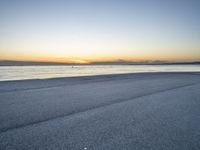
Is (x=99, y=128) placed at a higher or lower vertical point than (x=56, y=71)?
higher

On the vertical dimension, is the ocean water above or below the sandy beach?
below

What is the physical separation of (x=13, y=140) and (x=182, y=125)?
3.84 metres

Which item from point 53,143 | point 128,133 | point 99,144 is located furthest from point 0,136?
point 128,133

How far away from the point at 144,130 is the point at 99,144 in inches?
47.7

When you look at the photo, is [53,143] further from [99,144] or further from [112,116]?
[112,116]

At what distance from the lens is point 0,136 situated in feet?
11.1

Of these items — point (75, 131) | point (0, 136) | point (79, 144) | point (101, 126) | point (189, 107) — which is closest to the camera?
point (79, 144)

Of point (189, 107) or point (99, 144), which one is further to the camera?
point (189, 107)

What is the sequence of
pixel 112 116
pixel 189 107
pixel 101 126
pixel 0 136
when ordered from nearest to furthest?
1. pixel 0 136
2. pixel 101 126
3. pixel 112 116
4. pixel 189 107

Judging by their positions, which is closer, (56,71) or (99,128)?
(99,128)

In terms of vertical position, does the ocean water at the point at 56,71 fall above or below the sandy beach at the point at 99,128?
below

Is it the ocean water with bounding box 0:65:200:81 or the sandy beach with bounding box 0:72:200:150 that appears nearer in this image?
the sandy beach with bounding box 0:72:200:150

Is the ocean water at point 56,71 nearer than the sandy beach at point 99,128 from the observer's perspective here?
No

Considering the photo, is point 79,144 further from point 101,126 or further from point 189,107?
point 189,107
